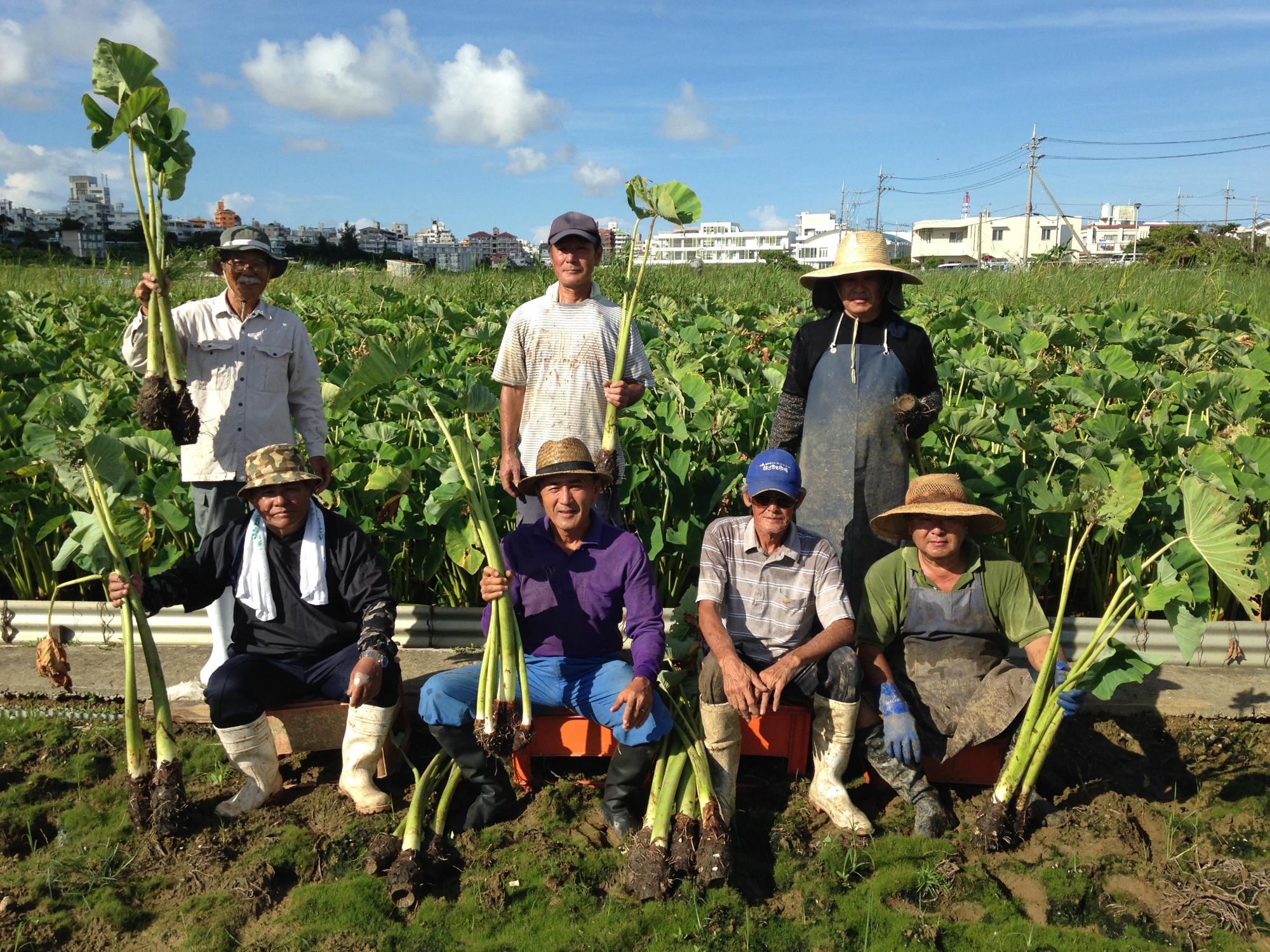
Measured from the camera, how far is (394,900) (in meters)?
2.98

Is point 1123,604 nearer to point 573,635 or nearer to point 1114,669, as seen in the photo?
point 1114,669

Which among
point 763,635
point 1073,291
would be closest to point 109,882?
point 763,635

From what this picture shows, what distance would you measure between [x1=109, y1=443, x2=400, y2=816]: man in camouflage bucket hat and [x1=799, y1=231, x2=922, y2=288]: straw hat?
192 centimetres

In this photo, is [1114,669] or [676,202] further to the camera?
[676,202]

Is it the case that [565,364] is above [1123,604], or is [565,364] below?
above

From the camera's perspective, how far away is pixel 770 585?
11.6ft

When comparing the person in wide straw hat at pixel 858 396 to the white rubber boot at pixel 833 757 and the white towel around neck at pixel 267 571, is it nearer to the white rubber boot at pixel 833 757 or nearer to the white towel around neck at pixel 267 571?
the white rubber boot at pixel 833 757

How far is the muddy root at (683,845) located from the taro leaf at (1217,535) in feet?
5.69

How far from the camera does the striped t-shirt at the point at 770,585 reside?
11.5 ft

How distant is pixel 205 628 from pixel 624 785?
2.35 metres

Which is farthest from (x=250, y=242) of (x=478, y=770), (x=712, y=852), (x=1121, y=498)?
(x=1121, y=498)

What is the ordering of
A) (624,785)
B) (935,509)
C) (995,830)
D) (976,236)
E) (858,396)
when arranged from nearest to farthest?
(995,830) < (624,785) < (935,509) < (858,396) < (976,236)

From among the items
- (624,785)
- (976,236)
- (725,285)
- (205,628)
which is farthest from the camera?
(976,236)

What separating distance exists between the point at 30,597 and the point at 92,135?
2766 millimetres
